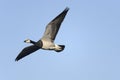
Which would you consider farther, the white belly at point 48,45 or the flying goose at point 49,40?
the white belly at point 48,45

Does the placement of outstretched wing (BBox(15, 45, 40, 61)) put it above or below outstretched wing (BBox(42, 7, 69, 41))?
below

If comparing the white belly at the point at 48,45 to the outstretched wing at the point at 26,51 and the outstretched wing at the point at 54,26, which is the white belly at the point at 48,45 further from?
the outstretched wing at the point at 26,51

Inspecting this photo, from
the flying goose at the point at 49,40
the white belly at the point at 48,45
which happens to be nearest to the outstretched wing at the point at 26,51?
the flying goose at the point at 49,40

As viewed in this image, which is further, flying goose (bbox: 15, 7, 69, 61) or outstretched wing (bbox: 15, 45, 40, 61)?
outstretched wing (bbox: 15, 45, 40, 61)

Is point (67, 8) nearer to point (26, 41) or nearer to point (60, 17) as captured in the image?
point (60, 17)

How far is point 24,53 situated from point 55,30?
373 cm

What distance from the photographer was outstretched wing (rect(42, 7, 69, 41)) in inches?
2825

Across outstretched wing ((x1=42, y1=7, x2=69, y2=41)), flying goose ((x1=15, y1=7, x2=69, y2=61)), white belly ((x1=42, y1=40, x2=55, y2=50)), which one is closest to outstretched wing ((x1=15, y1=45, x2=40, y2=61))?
flying goose ((x1=15, y1=7, x2=69, y2=61))

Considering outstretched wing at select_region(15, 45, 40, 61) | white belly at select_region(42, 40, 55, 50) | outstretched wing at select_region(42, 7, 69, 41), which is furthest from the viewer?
outstretched wing at select_region(15, 45, 40, 61)

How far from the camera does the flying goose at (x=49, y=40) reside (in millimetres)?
71875

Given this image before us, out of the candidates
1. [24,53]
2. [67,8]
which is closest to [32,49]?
[24,53]

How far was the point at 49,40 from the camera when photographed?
73.0m

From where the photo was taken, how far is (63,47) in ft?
236

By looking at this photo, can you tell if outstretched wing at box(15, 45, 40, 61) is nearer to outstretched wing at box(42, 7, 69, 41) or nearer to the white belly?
the white belly
